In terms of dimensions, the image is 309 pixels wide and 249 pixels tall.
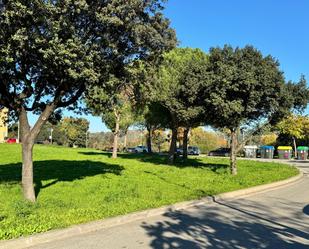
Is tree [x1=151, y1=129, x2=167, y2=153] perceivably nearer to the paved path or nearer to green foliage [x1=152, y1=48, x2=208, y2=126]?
green foliage [x1=152, y1=48, x2=208, y2=126]

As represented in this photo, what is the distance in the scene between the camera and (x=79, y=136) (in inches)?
4247

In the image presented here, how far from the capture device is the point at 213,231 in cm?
947

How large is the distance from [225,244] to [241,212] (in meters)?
4.29

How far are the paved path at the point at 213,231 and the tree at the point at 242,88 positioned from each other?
9227 mm

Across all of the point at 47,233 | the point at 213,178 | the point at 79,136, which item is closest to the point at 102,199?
the point at 47,233

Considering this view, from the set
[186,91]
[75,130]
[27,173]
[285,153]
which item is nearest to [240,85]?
[186,91]

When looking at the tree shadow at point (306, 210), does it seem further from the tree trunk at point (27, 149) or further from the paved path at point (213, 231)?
the tree trunk at point (27, 149)

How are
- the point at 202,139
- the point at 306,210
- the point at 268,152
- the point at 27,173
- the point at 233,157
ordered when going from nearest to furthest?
1. the point at 27,173
2. the point at 306,210
3. the point at 233,157
4. the point at 268,152
5. the point at 202,139

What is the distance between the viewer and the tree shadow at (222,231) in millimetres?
8248

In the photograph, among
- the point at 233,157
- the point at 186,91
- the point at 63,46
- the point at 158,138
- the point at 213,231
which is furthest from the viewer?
the point at 158,138

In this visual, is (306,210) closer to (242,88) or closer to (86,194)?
(86,194)

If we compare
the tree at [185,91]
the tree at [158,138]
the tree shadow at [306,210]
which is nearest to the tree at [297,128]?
the tree at [158,138]

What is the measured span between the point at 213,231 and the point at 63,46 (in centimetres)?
524

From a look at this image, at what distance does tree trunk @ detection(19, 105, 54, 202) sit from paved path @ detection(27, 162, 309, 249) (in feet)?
10.8
